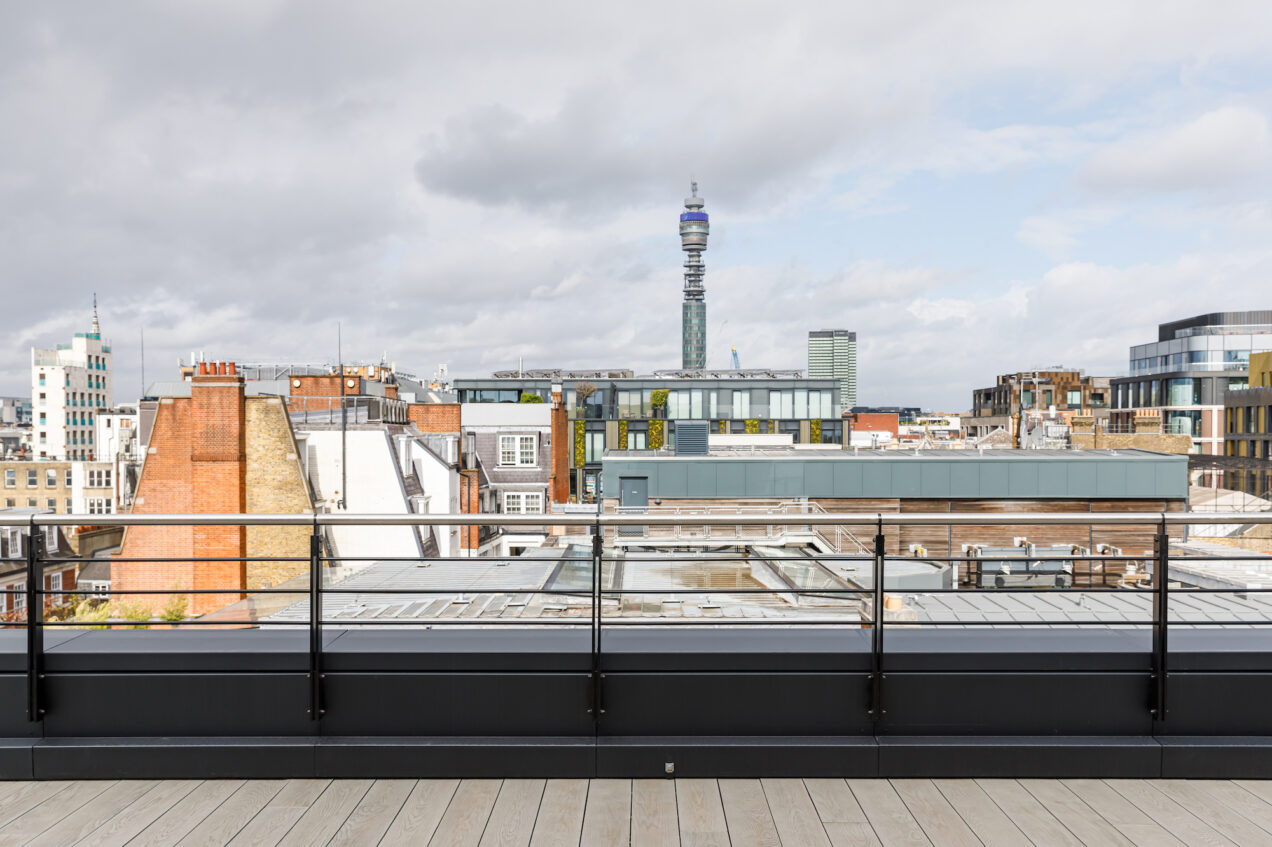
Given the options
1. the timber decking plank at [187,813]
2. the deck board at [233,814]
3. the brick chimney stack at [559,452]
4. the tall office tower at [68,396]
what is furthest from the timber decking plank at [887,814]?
the tall office tower at [68,396]

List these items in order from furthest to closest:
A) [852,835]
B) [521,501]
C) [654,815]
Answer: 1. [521,501]
2. [654,815]
3. [852,835]

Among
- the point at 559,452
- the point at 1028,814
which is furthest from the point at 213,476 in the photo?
the point at 559,452

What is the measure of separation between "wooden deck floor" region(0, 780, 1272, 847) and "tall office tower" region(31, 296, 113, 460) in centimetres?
12403

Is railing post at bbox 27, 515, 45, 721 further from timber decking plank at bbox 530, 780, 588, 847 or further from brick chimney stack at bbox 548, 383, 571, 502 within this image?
brick chimney stack at bbox 548, 383, 571, 502

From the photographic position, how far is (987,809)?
3.49 meters

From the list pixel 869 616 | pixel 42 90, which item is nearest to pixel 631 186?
pixel 42 90

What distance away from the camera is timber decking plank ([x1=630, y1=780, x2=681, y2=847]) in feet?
10.6

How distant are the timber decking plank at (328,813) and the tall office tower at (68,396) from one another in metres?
124

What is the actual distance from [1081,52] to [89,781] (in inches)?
423

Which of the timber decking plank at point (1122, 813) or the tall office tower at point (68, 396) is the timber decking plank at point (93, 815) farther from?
the tall office tower at point (68, 396)

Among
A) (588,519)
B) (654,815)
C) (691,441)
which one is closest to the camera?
(654,815)

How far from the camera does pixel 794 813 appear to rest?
11.3ft

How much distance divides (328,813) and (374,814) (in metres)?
0.19

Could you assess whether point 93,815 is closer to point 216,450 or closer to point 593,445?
point 216,450
